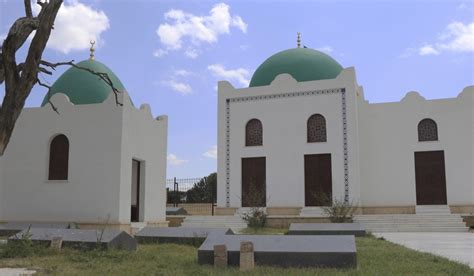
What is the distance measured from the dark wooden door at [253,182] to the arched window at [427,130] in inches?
241

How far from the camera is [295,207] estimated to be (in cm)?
1948

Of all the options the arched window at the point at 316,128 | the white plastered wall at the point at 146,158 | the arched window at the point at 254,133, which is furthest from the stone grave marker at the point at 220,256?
the arched window at the point at 254,133

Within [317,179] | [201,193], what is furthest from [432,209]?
[201,193]

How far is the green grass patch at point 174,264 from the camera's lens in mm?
6164

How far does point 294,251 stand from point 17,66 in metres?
4.40

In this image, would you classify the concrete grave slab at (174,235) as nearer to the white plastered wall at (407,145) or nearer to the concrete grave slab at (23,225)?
the concrete grave slab at (23,225)

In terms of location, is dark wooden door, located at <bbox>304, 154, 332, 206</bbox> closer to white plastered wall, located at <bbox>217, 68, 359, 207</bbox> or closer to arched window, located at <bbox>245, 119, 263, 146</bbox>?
white plastered wall, located at <bbox>217, 68, 359, 207</bbox>

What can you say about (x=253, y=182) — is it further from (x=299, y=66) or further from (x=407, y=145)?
(x=407, y=145)

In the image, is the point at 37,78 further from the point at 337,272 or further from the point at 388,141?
the point at 388,141

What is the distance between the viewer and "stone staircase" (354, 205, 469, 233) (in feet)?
→ 53.9

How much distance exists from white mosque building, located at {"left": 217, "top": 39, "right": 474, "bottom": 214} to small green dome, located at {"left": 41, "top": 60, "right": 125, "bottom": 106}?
583 centimetres

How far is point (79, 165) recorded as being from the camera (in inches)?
583

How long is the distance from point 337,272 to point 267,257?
38.7 inches

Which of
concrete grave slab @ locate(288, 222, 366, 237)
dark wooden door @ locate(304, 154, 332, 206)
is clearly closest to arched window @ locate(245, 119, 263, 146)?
dark wooden door @ locate(304, 154, 332, 206)
